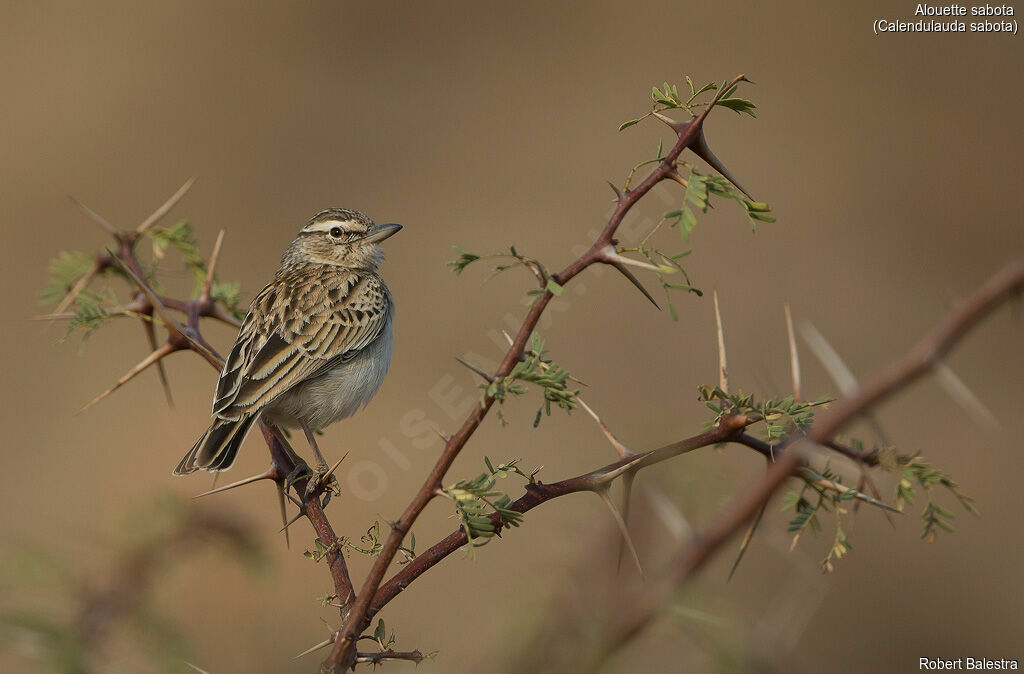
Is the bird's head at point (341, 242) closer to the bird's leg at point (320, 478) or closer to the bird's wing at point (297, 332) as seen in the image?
the bird's wing at point (297, 332)

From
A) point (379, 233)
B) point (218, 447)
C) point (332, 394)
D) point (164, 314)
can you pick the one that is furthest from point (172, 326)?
point (379, 233)

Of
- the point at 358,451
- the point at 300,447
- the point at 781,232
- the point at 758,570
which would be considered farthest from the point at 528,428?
the point at 781,232

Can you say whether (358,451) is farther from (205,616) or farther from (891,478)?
(891,478)

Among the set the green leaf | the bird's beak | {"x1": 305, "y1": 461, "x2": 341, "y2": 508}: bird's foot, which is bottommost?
{"x1": 305, "y1": 461, "x2": 341, "y2": 508}: bird's foot

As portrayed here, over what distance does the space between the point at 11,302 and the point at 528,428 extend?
276 inches

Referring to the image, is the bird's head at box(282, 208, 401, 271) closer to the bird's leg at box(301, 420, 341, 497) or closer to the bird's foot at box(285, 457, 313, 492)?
the bird's leg at box(301, 420, 341, 497)

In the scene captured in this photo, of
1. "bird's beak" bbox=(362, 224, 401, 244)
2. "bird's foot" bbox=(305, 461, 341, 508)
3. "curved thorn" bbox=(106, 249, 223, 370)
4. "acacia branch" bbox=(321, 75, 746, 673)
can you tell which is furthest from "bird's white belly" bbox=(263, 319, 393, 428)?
"acacia branch" bbox=(321, 75, 746, 673)

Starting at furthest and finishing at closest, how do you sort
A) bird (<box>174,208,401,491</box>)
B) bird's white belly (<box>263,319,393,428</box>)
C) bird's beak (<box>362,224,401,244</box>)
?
1. bird's beak (<box>362,224,401,244</box>)
2. bird's white belly (<box>263,319,393,428</box>)
3. bird (<box>174,208,401,491</box>)

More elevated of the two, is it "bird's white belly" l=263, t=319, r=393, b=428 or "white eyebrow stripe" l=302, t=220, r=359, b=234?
"white eyebrow stripe" l=302, t=220, r=359, b=234

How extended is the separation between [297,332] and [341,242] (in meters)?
1.56

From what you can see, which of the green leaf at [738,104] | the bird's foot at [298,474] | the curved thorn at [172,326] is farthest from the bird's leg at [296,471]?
the green leaf at [738,104]

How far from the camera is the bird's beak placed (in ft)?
22.7

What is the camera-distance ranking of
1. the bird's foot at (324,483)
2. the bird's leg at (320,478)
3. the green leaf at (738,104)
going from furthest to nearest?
the bird's foot at (324,483)
the bird's leg at (320,478)
the green leaf at (738,104)

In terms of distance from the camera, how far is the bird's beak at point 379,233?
6.92 m
